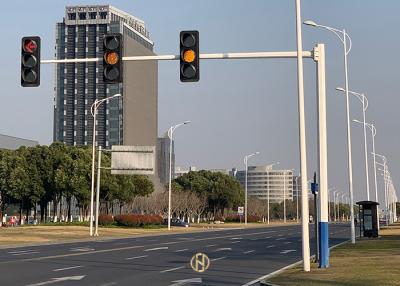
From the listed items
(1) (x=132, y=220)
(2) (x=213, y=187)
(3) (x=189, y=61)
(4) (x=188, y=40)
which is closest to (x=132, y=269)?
(3) (x=189, y=61)

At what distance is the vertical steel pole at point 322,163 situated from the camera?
2203 cm

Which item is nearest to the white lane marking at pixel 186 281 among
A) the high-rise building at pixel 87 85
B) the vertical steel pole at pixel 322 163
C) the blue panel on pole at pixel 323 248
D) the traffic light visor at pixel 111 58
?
the blue panel on pole at pixel 323 248

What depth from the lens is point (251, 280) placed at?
64.0 feet

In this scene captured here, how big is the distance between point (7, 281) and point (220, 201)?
121 meters

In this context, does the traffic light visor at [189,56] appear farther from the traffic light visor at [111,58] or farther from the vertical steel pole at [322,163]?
the vertical steel pole at [322,163]

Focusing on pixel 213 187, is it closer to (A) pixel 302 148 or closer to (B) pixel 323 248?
(B) pixel 323 248

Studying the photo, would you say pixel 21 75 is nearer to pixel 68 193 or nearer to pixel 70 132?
pixel 68 193

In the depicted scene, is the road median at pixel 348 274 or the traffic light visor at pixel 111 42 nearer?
the road median at pixel 348 274

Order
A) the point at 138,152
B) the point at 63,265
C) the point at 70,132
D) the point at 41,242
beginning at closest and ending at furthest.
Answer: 1. the point at 63,265
2. the point at 41,242
3. the point at 138,152
4. the point at 70,132

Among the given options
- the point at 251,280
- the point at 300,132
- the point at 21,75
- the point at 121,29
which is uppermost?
the point at 121,29

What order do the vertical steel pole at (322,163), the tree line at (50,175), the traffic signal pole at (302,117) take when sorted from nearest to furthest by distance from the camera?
1. the traffic signal pole at (302,117)
2. the vertical steel pole at (322,163)
3. the tree line at (50,175)

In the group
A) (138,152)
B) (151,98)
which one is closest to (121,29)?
(151,98)

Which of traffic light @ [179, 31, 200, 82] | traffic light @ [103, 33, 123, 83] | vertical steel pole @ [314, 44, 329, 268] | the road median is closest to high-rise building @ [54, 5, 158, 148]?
the road median

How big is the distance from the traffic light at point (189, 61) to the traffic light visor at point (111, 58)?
1775 millimetres
